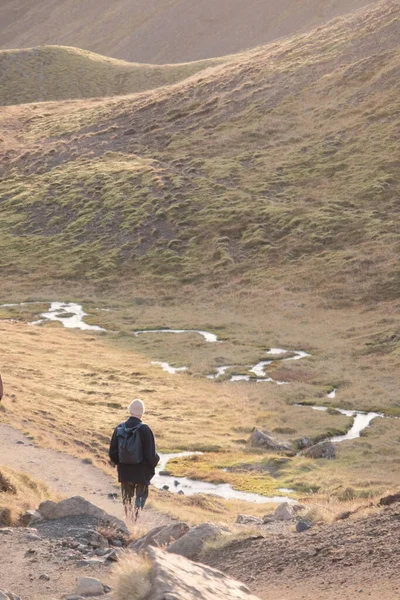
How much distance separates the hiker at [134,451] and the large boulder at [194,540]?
7.95ft

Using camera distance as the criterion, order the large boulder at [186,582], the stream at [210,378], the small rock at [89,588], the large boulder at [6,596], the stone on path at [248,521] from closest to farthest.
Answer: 1. the large boulder at [186,582]
2. the large boulder at [6,596]
3. the small rock at [89,588]
4. the stone on path at [248,521]
5. the stream at [210,378]

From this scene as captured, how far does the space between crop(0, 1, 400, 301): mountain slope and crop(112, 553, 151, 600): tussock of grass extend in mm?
65394

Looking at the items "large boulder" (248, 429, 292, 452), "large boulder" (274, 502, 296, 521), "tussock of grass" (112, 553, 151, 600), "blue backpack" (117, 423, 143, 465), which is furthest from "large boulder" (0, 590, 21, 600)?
"large boulder" (248, 429, 292, 452)

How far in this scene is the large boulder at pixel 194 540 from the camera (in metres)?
14.1

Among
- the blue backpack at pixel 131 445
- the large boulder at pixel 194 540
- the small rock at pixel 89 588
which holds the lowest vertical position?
the large boulder at pixel 194 540

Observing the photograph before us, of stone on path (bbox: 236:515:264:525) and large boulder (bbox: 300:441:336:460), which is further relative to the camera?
large boulder (bbox: 300:441:336:460)

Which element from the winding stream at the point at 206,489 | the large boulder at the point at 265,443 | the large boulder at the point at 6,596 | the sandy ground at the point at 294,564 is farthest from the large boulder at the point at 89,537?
the large boulder at the point at 265,443

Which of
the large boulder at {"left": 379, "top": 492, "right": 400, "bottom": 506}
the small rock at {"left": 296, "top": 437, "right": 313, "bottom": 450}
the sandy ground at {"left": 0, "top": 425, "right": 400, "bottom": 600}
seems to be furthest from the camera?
the small rock at {"left": 296, "top": 437, "right": 313, "bottom": 450}

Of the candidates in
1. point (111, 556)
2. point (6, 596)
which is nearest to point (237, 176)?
point (111, 556)

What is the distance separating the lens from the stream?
98.5 feet

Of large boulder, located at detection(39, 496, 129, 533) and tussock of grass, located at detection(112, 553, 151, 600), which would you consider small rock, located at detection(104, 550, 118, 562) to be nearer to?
large boulder, located at detection(39, 496, 129, 533)

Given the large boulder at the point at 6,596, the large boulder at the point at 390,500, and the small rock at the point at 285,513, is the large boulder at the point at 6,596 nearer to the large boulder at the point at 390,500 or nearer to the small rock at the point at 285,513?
the large boulder at the point at 390,500

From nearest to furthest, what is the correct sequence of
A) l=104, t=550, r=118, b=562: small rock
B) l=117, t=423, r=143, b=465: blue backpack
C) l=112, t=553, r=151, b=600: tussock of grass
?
l=112, t=553, r=151, b=600: tussock of grass, l=104, t=550, r=118, b=562: small rock, l=117, t=423, r=143, b=465: blue backpack

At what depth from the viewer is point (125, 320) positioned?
72.6 m
